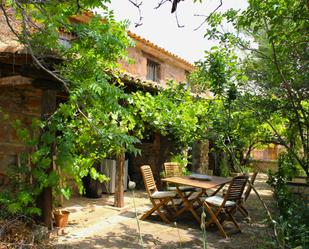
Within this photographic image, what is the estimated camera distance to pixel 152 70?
546 inches

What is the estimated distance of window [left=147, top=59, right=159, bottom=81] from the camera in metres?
13.6

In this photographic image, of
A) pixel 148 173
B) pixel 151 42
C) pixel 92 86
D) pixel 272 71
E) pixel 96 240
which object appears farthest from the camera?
pixel 151 42

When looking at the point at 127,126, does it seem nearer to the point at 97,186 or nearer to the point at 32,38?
the point at 97,186

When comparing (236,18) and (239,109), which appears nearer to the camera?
(236,18)

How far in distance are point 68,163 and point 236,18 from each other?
3209 mm

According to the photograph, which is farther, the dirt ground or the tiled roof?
the tiled roof

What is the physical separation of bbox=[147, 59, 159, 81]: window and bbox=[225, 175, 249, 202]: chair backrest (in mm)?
8659

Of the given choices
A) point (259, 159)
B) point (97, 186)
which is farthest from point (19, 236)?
point (259, 159)

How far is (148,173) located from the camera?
6355 mm

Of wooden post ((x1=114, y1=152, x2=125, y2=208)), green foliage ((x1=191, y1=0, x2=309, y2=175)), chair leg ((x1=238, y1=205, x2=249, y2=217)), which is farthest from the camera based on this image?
wooden post ((x1=114, y1=152, x2=125, y2=208))

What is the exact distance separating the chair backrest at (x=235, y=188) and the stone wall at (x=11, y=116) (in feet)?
12.2

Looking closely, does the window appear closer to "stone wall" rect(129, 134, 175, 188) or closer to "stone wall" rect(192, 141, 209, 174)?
"stone wall" rect(129, 134, 175, 188)

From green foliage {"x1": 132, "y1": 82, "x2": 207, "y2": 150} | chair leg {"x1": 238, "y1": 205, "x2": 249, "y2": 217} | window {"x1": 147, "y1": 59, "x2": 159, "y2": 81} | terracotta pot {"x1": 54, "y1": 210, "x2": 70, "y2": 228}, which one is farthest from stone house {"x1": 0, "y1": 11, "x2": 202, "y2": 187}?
window {"x1": 147, "y1": 59, "x2": 159, "y2": 81}

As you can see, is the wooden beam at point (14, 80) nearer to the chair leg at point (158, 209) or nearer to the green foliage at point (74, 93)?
the green foliage at point (74, 93)
